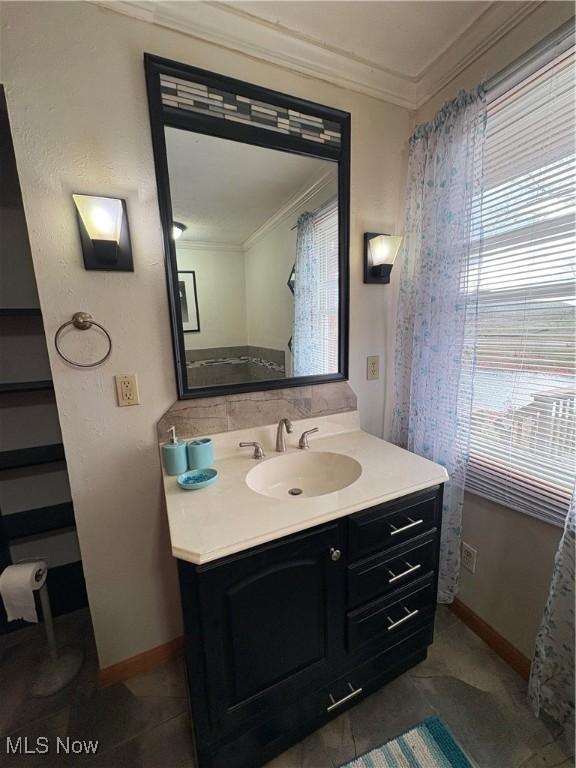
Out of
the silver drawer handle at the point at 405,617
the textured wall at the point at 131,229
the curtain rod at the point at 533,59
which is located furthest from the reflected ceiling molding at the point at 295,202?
the silver drawer handle at the point at 405,617

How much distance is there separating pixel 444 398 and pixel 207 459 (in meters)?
1.07

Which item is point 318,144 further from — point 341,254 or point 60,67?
point 60,67

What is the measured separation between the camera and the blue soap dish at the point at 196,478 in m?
1.07

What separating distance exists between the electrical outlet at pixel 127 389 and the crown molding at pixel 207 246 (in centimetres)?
53

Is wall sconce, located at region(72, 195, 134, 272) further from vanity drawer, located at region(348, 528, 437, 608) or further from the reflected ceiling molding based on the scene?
vanity drawer, located at region(348, 528, 437, 608)

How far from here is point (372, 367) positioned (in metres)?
1.65

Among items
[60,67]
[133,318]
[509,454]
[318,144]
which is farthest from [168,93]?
[509,454]

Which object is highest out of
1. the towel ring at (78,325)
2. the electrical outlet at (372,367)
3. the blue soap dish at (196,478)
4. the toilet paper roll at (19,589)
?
the towel ring at (78,325)

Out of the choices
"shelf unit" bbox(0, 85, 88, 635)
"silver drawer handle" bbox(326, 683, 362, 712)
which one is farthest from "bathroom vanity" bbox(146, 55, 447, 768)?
"shelf unit" bbox(0, 85, 88, 635)

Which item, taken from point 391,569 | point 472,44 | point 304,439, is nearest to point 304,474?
point 304,439

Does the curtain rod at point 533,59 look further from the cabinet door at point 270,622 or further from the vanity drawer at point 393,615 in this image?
the vanity drawer at point 393,615

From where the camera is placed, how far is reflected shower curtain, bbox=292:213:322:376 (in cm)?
144

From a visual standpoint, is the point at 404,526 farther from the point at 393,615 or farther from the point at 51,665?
the point at 51,665

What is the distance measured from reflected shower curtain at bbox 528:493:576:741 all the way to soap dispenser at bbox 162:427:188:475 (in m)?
1.32
